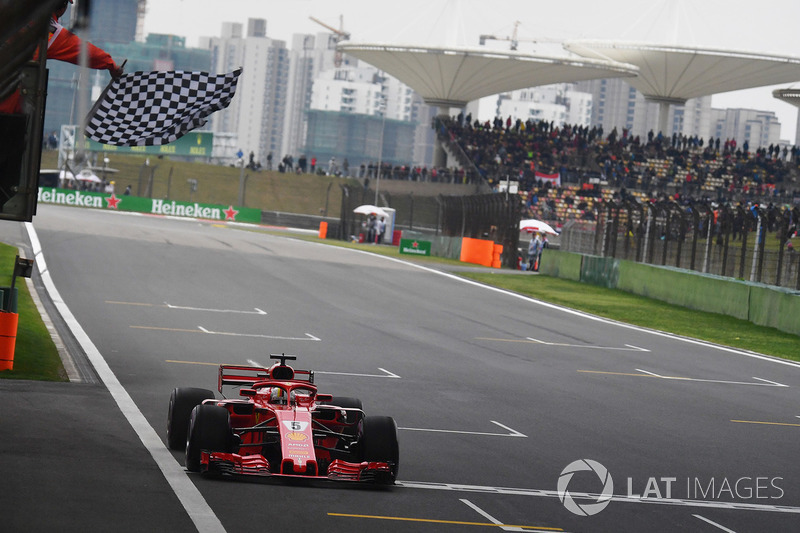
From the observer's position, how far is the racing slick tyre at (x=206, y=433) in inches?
368

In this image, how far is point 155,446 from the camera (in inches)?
411

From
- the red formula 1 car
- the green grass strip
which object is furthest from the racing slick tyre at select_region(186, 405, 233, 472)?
the green grass strip

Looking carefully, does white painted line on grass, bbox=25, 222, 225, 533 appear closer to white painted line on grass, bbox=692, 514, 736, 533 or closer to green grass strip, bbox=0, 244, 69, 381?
green grass strip, bbox=0, 244, 69, 381

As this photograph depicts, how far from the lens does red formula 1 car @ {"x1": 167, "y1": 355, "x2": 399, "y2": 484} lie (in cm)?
932

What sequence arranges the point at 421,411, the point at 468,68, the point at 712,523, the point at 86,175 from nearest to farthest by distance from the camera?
1. the point at 712,523
2. the point at 421,411
3. the point at 86,175
4. the point at 468,68

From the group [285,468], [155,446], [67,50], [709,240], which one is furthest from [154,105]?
[709,240]

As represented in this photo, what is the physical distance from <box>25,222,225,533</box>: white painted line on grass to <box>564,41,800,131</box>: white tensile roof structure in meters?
57.9

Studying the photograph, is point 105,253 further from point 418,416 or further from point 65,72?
point 65,72

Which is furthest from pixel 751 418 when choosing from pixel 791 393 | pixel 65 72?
pixel 65 72

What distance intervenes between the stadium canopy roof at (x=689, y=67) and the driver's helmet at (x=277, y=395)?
6434 cm

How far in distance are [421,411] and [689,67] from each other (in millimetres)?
63132

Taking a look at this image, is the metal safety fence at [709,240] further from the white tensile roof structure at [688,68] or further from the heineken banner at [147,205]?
the white tensile roof structure at [688,68]

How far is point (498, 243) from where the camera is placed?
4541 centimetres

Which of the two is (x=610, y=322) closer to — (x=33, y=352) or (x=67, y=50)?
(x=33, y=352)
